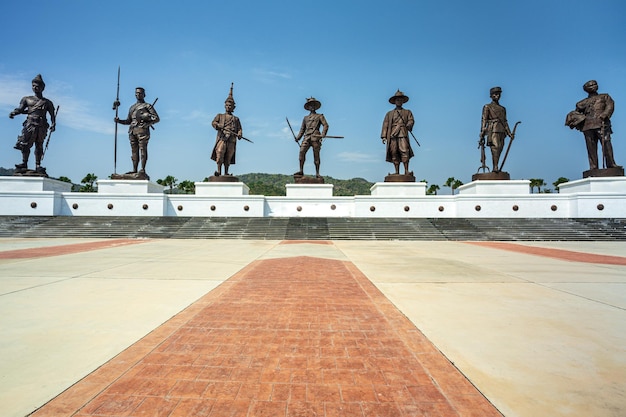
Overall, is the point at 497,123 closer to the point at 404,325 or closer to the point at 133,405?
the point at 404,325

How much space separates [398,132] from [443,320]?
1771 centimetres

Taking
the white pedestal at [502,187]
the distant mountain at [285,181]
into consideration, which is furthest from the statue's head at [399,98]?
the distant mountain at [285,181]

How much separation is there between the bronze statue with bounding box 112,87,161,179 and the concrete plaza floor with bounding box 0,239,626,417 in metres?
14.3

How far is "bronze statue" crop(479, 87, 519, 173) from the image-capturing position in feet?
61.6

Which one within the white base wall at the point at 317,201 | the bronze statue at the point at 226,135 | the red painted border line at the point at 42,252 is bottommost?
the red painted border line at the point at 42,252

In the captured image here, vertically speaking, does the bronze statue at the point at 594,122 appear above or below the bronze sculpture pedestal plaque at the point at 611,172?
above

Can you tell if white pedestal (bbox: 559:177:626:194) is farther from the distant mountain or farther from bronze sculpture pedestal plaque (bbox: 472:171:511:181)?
the distant mountain

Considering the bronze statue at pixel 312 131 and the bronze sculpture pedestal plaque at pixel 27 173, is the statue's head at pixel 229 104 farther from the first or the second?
the bronze sculpture pedestal plaque at pixel 27 173

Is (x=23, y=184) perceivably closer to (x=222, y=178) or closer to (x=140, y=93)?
(x=140, y=93)

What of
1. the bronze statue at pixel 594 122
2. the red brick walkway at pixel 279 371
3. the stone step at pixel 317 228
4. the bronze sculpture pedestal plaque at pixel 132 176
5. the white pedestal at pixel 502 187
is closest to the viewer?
the red brick walkway at pixel 279 371

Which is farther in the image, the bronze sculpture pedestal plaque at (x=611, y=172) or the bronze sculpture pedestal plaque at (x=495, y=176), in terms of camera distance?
the bronze sculpture pedestal plaque at (x=495, y=176)

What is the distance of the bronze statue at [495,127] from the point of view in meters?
18.8

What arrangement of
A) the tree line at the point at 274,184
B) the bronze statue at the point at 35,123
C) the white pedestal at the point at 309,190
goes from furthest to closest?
the tree line at the point at 274,184, the white pedestal at the point at 309,190, the bronze statue at the point at 35,123

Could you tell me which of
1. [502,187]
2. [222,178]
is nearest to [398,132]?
[502,187]
